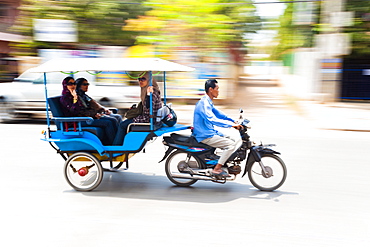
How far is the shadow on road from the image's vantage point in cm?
512

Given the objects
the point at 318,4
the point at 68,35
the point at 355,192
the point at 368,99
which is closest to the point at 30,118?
the point at 68,35

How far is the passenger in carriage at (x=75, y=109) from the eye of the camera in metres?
5.43

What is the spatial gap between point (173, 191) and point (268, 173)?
4.45 ft

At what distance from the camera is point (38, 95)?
11.4 metres

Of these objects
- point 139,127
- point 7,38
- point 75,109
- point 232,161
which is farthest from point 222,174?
point 7,38

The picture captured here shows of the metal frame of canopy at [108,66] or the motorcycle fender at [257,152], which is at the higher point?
the metal frame of canopy at [108,66]

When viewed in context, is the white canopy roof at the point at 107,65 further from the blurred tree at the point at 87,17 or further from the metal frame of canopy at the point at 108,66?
the blurred tree at the point at 87,17

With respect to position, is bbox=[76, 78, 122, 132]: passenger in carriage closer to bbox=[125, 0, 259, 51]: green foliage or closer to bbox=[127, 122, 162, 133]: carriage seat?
bbox=[127, 122, 162, 133]: carriage seat

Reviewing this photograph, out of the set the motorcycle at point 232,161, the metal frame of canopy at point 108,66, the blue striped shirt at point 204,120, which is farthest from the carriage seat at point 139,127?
the blue striped shirt at point 204,120

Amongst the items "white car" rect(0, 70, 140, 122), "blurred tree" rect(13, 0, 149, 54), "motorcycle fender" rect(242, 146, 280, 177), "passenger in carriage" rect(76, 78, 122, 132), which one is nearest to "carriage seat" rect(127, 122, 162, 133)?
"passenger in carriage" rect(76, 78, 122, 132)

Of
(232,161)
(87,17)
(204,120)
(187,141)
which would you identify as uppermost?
(87,17)

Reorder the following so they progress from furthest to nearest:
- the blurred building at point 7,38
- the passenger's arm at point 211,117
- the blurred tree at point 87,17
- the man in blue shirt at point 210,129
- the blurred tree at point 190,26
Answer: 1. the blurred building at point 7,38
2. the blurred tree at point 87,17
3. the blurred tree at point 190,26
4. the man in blue shirt at point 210,129
5. the passenger's arm at point 211,117

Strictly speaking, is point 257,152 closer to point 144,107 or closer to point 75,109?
point 144,107

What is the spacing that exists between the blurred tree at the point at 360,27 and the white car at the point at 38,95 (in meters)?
11.2
